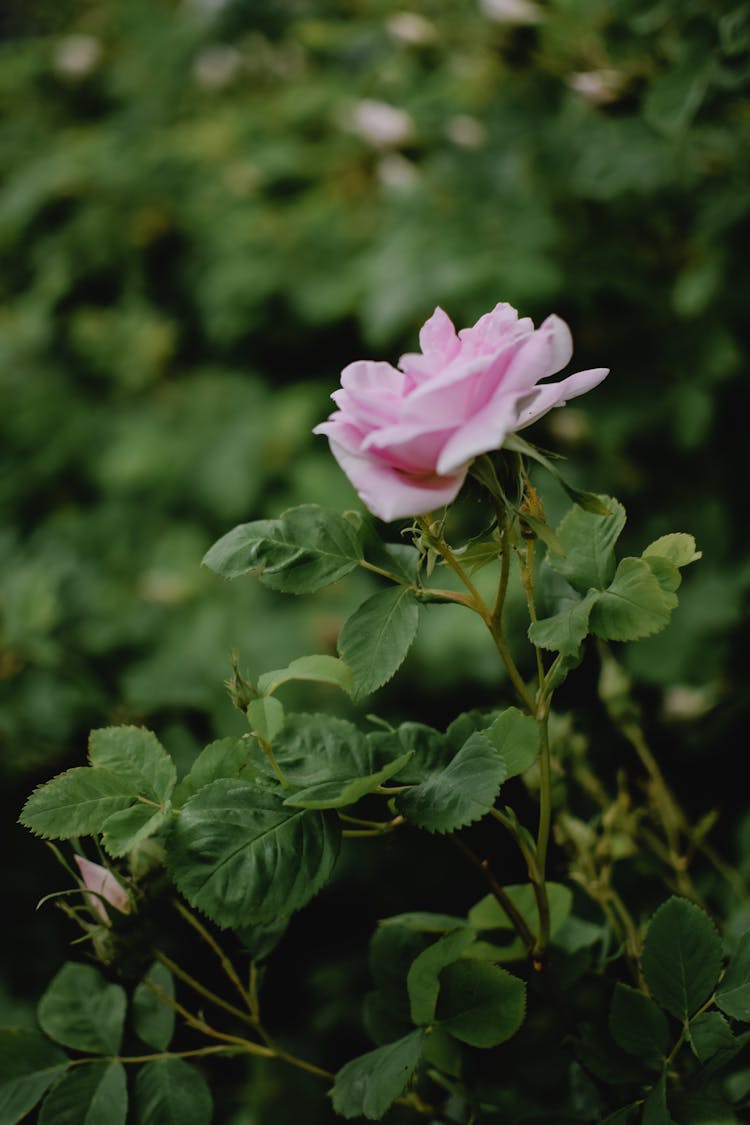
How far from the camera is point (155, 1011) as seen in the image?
0.51 metres

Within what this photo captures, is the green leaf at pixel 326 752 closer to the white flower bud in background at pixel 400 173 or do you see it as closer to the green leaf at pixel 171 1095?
the green leaf at pixel 171 1095

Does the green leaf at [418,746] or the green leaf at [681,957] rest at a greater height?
the green leaf at [418,746]

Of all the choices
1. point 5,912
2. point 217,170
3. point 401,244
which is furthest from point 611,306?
point 5,912

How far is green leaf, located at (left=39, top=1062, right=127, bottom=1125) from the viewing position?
45 cm

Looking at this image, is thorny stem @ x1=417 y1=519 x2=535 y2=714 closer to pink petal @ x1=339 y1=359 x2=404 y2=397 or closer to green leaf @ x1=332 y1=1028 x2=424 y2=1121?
pink petal @ x1=339 y1=359 x2=404 y2=397

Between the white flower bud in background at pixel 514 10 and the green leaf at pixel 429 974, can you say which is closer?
the green leaf at pixel 429 974

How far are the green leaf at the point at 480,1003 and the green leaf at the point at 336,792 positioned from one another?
0.12 meters

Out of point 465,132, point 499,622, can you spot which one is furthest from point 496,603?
point 465,132

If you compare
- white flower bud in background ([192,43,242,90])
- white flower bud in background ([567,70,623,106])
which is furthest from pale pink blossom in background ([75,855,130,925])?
white flower bud in background ([192,43,242,90])

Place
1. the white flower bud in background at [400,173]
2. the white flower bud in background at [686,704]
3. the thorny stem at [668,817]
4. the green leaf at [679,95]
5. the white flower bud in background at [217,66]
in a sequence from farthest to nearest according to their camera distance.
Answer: the white flower bud in background at [217,66] < the white flower bud in background at [400,173] < the white flower bud in background at [686,704] < the green leaf at [679,95] < the thorny stem at [668,817]

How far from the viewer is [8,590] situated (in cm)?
117

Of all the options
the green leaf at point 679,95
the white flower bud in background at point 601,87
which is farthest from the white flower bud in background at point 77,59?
the green leaf at point 679,95

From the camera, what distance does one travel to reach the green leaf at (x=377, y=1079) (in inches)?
15.7

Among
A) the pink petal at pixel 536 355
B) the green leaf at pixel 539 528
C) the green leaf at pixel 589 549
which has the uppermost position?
→ the pink petal at pixel 536 355
